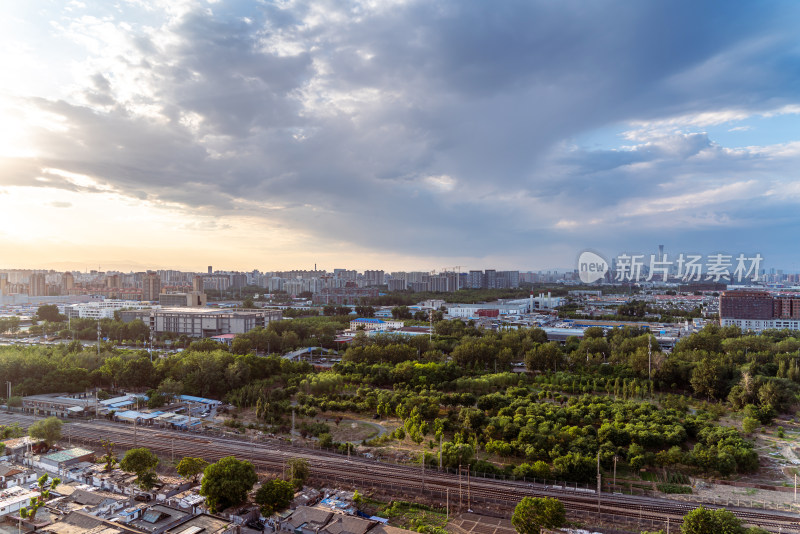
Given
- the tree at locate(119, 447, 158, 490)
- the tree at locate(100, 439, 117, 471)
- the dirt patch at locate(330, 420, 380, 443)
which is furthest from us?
the dirt patch at locate(330, 420, 380, 443)

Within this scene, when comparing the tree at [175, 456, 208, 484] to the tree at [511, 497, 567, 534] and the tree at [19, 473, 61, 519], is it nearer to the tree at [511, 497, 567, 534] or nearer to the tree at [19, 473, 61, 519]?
the tree at [19, 473, 61, 519]

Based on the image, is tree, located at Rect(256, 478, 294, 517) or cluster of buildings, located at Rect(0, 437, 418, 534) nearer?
cluster of buildings, located at Rect(0, 437, 418, 534)

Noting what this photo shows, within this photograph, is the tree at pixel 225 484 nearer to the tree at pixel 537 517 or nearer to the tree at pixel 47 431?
the tree at pixel 537 517

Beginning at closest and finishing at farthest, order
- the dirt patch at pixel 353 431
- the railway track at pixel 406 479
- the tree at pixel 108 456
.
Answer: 1. the railway track at pixel 406 479
2. the tree at pixel 108 456
3. the dirt patch at pixel 353 431

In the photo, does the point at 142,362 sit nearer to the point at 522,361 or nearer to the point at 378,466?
the point at 378,466

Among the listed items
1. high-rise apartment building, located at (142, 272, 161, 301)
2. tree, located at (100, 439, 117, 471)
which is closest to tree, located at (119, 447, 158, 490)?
tree, located at (100, 439, 117, 471)

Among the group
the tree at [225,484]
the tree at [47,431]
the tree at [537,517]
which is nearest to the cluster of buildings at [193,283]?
the tree at [47,431]

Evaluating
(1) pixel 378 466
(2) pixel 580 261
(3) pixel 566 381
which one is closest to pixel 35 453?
(1) pixel 378 466
